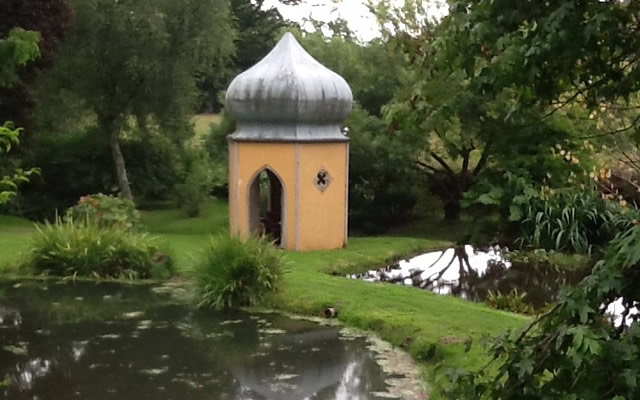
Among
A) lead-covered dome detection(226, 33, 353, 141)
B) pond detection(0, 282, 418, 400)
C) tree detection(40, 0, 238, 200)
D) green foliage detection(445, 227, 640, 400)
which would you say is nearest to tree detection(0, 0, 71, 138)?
tree detection(40, 0, 238, 200)

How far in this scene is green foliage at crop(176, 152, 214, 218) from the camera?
1862cm

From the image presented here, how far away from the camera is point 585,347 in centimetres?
285

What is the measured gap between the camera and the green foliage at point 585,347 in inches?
114

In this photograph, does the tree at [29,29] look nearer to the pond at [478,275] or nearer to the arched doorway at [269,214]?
the arched doorway at [269,214]

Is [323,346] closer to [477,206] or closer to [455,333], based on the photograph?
[455,333]

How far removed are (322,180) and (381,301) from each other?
395 centimetres

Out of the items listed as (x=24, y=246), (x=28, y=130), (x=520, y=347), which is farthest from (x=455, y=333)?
(x=28, y=130)

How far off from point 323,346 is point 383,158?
8727 mm

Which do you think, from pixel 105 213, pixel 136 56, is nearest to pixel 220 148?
pixel 136 56

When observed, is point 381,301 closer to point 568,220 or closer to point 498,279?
point 498,279

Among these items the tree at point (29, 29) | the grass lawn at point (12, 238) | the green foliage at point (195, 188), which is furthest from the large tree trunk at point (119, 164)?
the tree at point (29, 29)

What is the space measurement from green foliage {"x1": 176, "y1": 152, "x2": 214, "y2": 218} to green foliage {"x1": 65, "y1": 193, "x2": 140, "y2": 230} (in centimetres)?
500

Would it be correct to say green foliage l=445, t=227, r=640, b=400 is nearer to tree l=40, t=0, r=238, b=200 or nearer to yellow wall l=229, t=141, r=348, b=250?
yellow wall l=229, t=141, r=348, b=250

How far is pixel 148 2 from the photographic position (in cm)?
1589
